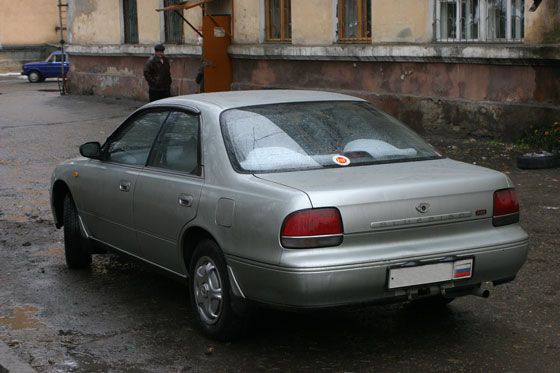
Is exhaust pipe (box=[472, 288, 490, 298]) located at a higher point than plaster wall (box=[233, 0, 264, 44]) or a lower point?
lower

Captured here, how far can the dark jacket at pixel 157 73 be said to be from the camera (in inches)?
768

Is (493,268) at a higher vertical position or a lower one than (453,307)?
higher

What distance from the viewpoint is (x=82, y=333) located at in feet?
21.0

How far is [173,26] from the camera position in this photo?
23469 mm

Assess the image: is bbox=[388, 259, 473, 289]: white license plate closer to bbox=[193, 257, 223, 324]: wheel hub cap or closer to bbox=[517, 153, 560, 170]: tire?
bbox=[193, 257, 223, 324]: wheel hub cap

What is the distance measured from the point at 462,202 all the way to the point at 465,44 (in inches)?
378

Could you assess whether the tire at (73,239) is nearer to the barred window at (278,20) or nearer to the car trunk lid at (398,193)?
the car trunk lid at (398,193)

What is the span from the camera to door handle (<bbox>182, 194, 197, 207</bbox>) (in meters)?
6.12

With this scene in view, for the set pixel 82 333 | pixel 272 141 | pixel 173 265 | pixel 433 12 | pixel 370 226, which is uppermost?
pixel 433 12

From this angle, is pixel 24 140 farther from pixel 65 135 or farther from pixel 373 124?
pixel 373 124

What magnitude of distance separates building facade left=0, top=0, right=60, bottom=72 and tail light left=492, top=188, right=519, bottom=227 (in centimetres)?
4374

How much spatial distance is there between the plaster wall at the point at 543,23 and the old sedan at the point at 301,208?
23.5 feet

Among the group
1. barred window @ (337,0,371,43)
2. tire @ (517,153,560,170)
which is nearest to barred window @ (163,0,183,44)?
barred window @ (337,0,371,43)

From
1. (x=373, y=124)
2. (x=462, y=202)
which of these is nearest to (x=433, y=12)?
(x=373, y=124)
